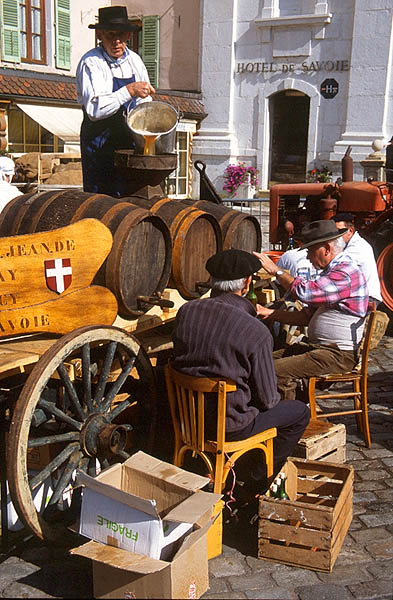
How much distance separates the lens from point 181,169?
62.7ft

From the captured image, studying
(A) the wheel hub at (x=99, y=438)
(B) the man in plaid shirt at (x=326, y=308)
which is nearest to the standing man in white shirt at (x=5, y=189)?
(A) the wheel hub at (x=99, y=438)

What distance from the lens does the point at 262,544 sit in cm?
372

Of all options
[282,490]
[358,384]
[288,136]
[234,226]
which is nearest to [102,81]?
[234,226]

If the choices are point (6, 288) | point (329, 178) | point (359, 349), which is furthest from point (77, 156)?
point (6, 288)

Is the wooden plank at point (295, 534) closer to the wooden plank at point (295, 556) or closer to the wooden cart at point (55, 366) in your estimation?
the wooden plank at point (295, 556)

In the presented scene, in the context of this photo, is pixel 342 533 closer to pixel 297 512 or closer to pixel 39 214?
pixel 297 512

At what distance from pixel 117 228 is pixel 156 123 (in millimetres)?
1431

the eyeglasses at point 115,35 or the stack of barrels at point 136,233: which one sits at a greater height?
the eyeglasses at point 115,35

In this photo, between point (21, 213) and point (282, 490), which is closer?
point (282, 490)

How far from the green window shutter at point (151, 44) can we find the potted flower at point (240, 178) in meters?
3.79

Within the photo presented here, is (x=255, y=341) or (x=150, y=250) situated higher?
(x=150, y=250)

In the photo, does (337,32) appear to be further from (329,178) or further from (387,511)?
(387,511)

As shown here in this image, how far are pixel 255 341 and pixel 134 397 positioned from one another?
100cm

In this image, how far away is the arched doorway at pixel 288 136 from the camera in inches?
745
